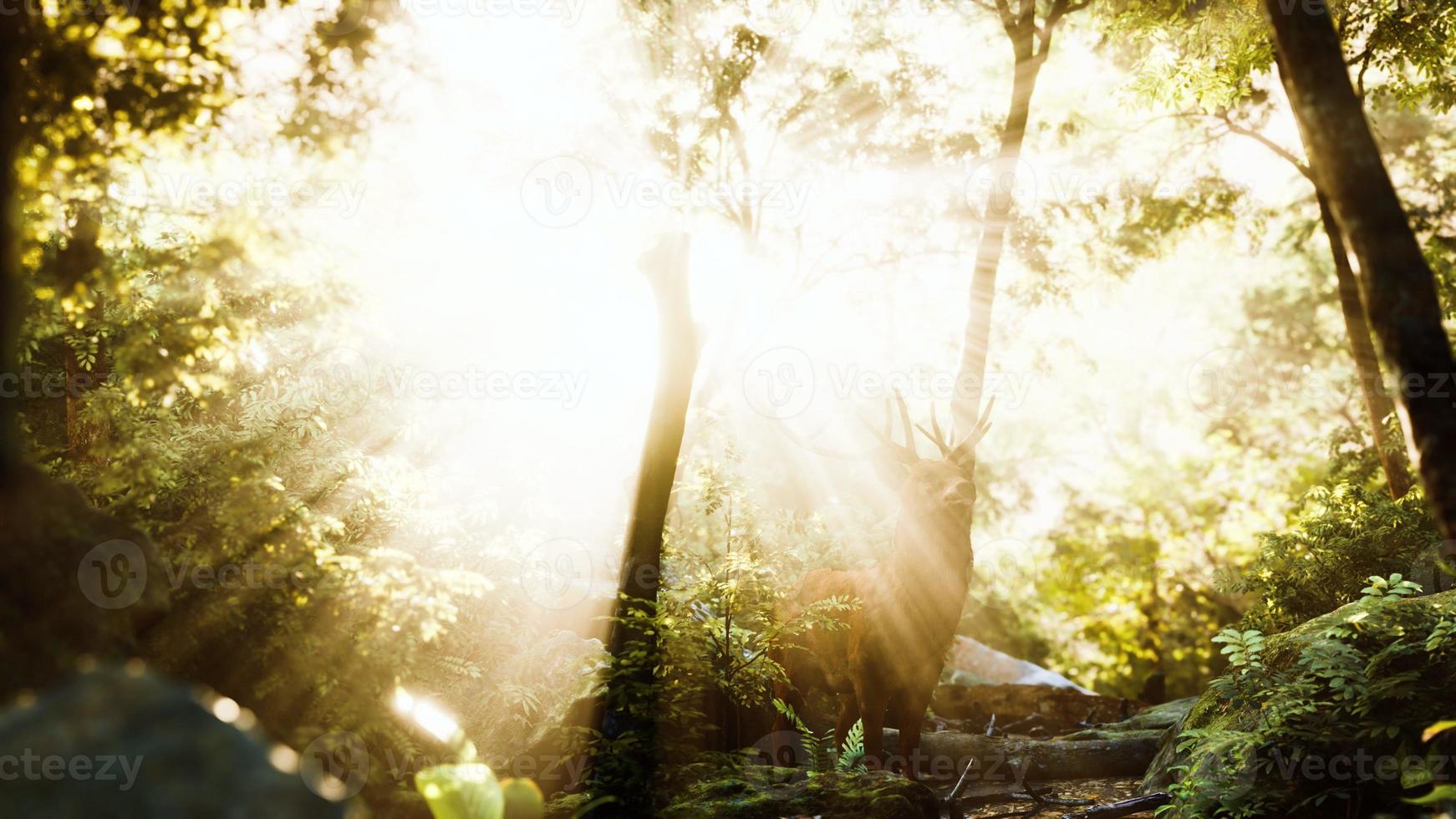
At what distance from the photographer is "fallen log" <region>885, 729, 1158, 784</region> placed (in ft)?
28.1

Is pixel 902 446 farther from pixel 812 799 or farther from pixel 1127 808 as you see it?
pixel 812 799

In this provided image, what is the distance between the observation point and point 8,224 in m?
3.27

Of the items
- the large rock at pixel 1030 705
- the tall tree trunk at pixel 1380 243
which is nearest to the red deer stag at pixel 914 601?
the tall tree trunk at pixel 1380 243

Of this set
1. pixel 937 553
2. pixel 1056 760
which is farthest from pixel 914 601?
pixel 1056 760

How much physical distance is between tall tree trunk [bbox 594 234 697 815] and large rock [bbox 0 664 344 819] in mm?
3529

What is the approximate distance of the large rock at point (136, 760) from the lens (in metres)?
2.16

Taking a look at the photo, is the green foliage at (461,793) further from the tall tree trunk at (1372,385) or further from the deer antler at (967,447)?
the tall tree trunk at (1372,385)

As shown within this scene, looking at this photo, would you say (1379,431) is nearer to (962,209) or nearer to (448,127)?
(962,209)

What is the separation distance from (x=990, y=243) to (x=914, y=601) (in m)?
4.98

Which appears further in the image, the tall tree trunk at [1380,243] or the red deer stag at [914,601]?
the red deer stag at [914,601]

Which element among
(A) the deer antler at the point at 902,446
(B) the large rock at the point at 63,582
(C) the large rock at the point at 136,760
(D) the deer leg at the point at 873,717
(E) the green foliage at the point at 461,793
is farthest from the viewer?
(A) the deer antler at the point at 902,446

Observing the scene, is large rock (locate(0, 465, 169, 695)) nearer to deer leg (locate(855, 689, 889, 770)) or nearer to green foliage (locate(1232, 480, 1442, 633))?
deer leg (locate(855, 689, 889, 770))

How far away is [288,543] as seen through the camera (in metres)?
5.08

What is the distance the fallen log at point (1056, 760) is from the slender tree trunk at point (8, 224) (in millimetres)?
7836
